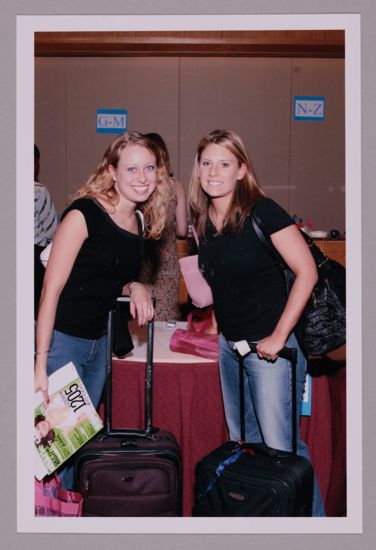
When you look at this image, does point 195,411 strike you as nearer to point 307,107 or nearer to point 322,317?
point 322,317

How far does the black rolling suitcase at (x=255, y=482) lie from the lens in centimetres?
196

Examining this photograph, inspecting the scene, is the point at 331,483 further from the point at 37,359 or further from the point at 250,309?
the point at 37,359

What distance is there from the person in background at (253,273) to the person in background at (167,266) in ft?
4.31

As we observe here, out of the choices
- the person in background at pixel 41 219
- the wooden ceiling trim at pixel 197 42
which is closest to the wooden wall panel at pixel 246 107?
the wooden ceiling trim at pixel 197 42

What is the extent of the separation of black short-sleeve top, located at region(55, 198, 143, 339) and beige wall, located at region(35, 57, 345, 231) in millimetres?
4186

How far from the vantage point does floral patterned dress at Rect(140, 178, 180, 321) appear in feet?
11.5

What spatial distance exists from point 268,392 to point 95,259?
0.69 meters

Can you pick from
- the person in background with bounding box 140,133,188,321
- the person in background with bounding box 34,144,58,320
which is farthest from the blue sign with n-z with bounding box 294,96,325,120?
the person in background with bounding box 34,144,58,320

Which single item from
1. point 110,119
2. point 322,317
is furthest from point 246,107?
point 322,317

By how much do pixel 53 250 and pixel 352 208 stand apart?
3.07ft

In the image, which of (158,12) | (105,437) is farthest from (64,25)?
(105,437)

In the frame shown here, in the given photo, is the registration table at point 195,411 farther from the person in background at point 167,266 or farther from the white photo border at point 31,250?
the person in background at point 167,266

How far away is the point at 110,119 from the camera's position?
6230 mm

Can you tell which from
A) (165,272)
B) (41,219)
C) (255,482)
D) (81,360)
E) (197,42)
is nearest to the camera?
(255,482)
